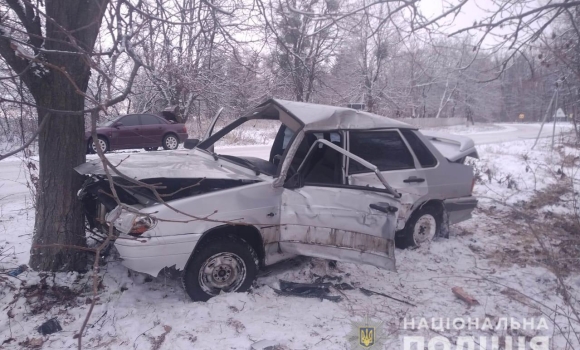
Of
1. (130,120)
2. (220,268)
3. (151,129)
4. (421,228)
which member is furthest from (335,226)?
(151,129)

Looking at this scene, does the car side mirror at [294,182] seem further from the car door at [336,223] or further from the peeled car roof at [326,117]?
the peeled car roof at [326,117]

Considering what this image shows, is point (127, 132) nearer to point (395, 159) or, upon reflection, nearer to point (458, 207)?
point (395, 159)

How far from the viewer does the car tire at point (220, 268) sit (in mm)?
3588

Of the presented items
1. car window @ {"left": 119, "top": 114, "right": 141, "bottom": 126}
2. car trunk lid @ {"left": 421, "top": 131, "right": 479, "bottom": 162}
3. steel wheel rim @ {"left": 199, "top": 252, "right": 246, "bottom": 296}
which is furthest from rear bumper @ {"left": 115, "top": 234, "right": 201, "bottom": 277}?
car window @ {"left": 119, "top": 114, "right": 141, "bottom": 126}

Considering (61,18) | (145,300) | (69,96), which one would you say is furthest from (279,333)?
(61,18)

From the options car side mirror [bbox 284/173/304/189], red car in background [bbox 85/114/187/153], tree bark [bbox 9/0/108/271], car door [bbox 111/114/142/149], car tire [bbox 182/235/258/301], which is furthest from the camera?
car door [bbox 111/114/142/149]

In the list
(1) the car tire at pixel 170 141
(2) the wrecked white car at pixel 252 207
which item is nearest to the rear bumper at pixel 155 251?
(2) the wrecked white car at pixel 252 207

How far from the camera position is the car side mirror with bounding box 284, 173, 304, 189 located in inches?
155

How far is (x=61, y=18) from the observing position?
3.83 meters

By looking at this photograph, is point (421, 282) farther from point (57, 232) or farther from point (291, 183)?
point (57, 232)

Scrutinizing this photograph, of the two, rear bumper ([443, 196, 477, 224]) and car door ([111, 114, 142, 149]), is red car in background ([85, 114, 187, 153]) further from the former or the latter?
rear bumper ([443, 196, 477, 224])

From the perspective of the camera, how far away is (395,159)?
16.8ft

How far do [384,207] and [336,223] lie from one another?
49 centimetres

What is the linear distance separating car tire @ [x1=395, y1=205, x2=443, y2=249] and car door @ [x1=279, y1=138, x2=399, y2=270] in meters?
1.50
